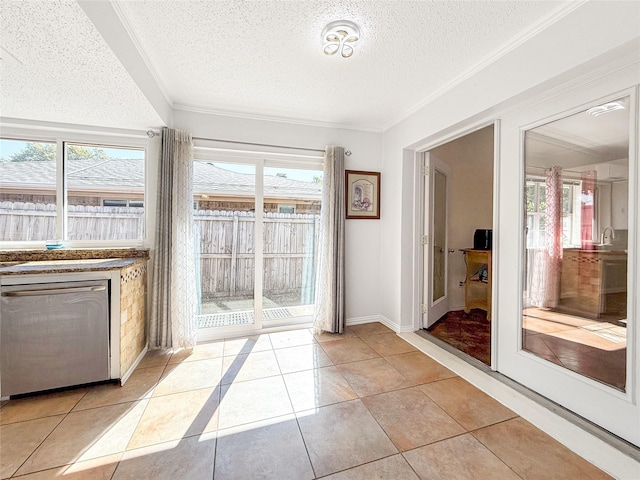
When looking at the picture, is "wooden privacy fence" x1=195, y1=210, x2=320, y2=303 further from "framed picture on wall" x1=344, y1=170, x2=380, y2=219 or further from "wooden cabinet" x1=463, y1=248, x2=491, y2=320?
"wooden cabinet" x1=463, y1=248, x2=491, y2=320

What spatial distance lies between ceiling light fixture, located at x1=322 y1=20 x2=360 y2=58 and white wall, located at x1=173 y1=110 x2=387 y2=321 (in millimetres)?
1244

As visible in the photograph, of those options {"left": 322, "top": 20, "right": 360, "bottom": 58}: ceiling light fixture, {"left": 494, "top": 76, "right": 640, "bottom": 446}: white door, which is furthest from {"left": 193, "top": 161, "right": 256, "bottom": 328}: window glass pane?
{"left": 494, "top": 76, "right": 640, "bottom": 446}: white door

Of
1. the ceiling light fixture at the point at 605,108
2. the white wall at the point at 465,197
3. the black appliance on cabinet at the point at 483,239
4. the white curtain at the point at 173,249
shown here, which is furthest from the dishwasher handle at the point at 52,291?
the black appliance on cabinet at the point at 483,239

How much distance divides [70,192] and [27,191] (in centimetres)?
32

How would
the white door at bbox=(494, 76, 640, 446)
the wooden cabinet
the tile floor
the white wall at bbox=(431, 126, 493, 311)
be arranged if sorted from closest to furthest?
the tile floor → the white door at bbox=(494, 76, 640, 446) → the wooden cabinet → the white wall at bbox=(431, 126, 493, 311)

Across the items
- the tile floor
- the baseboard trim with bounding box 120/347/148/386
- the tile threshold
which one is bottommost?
the tile floor

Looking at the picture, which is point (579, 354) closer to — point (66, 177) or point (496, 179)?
point (496, 179)

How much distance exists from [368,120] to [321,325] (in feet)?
7.97

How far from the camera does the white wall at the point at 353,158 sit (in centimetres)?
290

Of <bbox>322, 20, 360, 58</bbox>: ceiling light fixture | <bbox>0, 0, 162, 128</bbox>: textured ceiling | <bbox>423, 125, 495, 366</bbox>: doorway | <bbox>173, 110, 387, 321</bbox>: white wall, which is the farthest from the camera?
<bbox>423, 125, 495, 366</bbox>: doorway

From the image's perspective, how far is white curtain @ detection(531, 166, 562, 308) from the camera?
1.83 meters

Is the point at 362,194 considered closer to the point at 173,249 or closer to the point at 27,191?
the point at 173,249

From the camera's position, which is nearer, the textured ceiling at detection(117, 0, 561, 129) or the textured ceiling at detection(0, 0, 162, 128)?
the textured ceiling at detection(0, 0, 162, 128)

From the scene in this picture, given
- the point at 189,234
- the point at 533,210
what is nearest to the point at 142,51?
the point at 189,234
